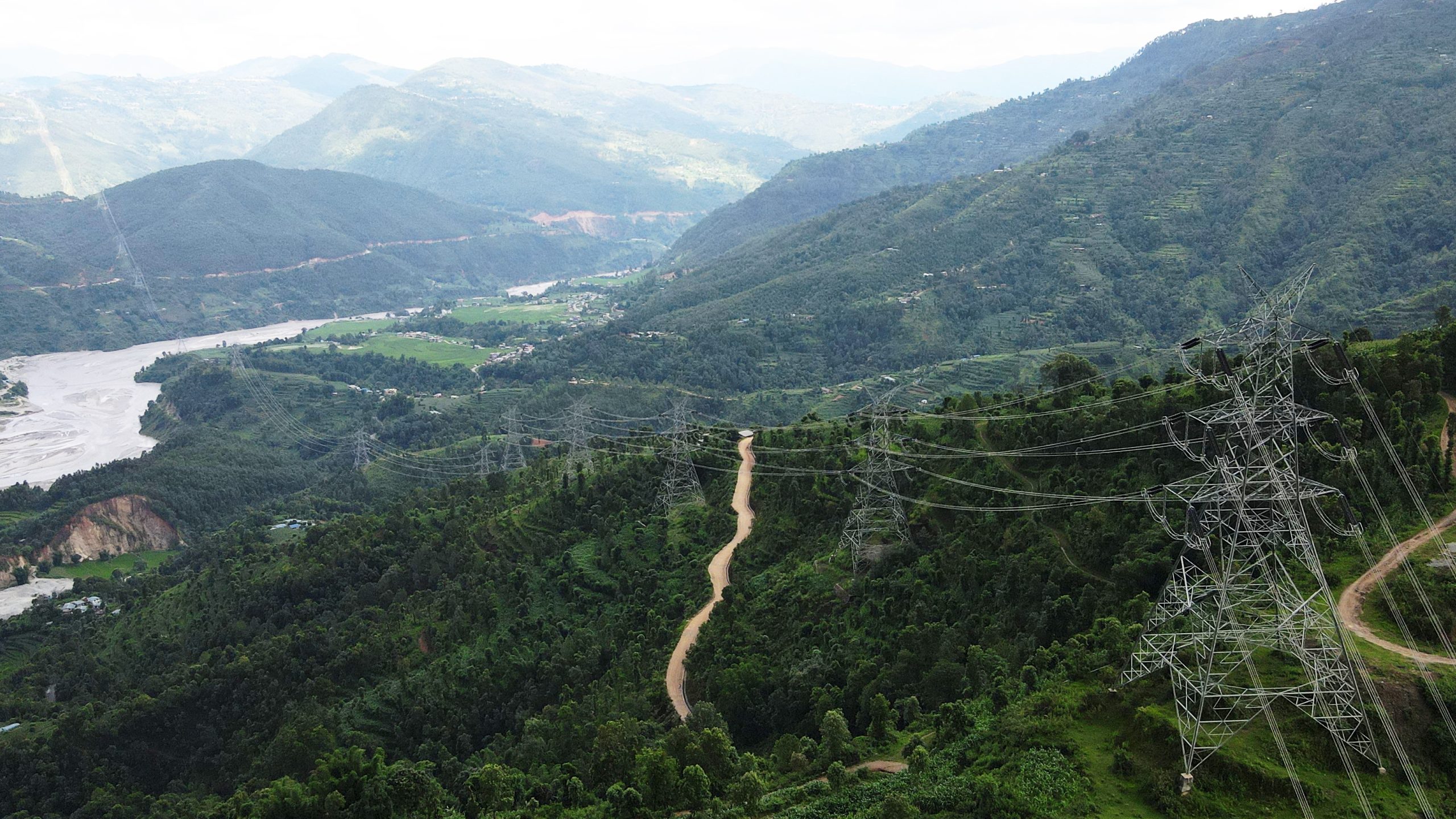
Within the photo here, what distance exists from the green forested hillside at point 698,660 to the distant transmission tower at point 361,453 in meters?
41.2

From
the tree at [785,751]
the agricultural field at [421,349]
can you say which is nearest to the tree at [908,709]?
the tree at [785,751]

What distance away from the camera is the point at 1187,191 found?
16362 cm

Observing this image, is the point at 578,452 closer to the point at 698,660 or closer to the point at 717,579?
the point at 717,579

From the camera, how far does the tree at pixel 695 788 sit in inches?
1403

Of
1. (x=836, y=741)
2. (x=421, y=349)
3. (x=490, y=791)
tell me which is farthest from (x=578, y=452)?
(x=421, y=349)

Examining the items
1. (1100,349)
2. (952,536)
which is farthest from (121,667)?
(1100,349)

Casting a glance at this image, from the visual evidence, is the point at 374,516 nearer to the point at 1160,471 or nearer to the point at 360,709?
the point at 360,709

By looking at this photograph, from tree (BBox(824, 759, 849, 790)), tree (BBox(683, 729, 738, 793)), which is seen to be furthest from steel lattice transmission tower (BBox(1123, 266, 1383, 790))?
tree (BBox(683, 729, 738, 793))

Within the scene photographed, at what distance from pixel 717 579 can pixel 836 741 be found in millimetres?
21922

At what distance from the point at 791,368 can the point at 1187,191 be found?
75439 mm

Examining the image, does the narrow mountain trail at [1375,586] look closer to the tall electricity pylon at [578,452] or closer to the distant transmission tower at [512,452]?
the tall electricity pylon at [578,452]

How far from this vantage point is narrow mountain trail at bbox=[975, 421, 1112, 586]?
43312 mm

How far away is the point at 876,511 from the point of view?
53.2 meters

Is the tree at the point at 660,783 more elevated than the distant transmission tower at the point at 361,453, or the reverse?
the tree at the point at 660,783
